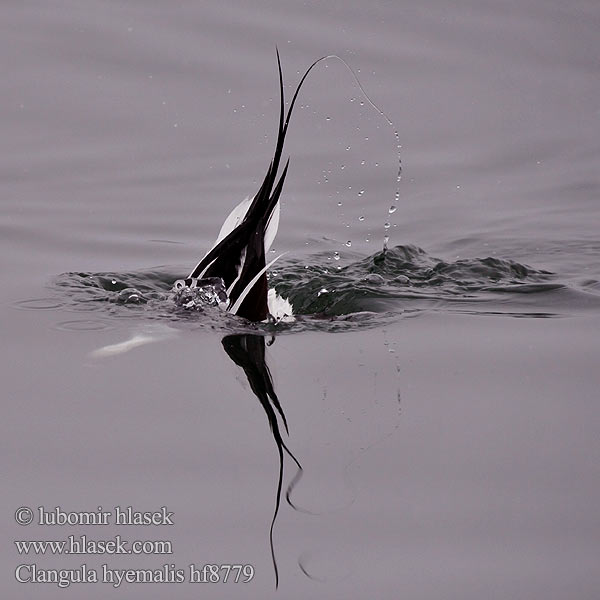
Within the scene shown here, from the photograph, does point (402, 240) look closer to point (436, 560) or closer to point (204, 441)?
point (204, 441)

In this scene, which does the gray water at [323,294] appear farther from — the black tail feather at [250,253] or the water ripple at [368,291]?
the black tail feather at [250,253]

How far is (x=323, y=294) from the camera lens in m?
5.55

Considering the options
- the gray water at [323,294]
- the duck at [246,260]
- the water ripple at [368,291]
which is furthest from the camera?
the water ripple at [368,291]

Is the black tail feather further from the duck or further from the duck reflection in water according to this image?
the duck reflection in water

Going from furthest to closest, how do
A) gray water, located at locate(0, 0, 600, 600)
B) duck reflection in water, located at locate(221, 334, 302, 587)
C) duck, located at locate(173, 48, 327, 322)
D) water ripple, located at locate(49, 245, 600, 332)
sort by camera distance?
water ripple, located at locate(49, 245, 600, 332) < duck, located at locate(173, 48, 327, 322) < duck reflection in water, located at locate(221, 334, 302, 587) < gray water, located at locate(0, 0, 600, 600)

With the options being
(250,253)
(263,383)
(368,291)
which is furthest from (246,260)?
(368,291)

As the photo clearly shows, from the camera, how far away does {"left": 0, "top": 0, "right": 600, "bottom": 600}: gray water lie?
301 cm

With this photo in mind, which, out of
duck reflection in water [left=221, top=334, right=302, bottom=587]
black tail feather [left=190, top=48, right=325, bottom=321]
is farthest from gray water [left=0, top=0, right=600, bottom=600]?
black tail feather [left=190, top=48, right=325, bottom=321]

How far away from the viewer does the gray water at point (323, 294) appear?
3.01 meters

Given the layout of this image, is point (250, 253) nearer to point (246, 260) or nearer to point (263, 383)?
point (246, 260)

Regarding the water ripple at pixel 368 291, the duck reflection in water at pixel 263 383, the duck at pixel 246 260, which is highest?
the duck at pixel 246 260

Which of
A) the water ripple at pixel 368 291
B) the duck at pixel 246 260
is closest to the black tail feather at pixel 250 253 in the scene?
the duck at pixel 246 260

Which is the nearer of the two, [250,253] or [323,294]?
[250,253]

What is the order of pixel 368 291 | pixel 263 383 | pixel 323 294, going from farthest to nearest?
pixel 323 294, pixel 368 291, pixel 263 383
